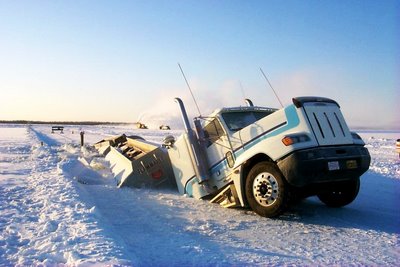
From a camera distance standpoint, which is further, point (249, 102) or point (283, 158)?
point (249, 102)

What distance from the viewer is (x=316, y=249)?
4805 mm

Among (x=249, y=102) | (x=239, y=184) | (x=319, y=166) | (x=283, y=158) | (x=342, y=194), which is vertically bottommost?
(x=342, y=194)

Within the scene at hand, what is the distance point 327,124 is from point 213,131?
2316mm

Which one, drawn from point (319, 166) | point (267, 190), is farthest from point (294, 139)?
point (267, 190)

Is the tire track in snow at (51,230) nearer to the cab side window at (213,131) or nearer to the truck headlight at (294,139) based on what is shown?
the cab side window at (213,131)

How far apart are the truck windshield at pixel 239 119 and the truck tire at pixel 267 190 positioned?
131 centimetres

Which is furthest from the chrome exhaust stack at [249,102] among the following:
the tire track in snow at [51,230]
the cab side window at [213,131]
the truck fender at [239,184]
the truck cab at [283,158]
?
the tire track in snow at [51,230]

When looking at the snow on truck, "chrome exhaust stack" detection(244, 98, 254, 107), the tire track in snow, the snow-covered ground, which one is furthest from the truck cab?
the tire track in snow

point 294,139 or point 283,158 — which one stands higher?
point 294,139

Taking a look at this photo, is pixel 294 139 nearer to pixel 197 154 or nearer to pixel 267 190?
pixel 267 190

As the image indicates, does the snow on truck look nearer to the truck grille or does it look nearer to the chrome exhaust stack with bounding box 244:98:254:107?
the truck grille

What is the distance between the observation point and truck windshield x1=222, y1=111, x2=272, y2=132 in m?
7.36

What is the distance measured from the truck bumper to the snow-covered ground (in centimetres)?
76

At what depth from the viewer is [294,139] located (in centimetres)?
573
